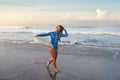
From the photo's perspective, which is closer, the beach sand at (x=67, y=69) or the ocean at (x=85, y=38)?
the beach sand at (x=67, y=69)

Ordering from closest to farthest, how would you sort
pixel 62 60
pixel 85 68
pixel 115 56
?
pixel 85 68, pixel 62 60, pixel 115 56

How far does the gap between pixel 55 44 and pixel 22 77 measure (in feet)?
6.64

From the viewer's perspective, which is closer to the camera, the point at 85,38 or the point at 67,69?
the point at 67,69

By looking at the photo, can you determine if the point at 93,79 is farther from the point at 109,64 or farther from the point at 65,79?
the point at 109,64

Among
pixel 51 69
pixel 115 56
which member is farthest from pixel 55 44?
pixel 115 56

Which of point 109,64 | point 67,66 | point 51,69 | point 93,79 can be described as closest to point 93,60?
point 109,64

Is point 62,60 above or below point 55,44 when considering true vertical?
below

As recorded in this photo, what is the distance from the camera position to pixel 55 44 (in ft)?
37.7

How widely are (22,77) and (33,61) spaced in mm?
3854

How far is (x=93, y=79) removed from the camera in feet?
33.6

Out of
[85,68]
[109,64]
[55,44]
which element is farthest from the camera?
[109,64]

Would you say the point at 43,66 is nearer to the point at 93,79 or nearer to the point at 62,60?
the point at 62,60

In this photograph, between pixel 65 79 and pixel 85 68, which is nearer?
pixel 65 79

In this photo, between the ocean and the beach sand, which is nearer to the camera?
the beach sand
